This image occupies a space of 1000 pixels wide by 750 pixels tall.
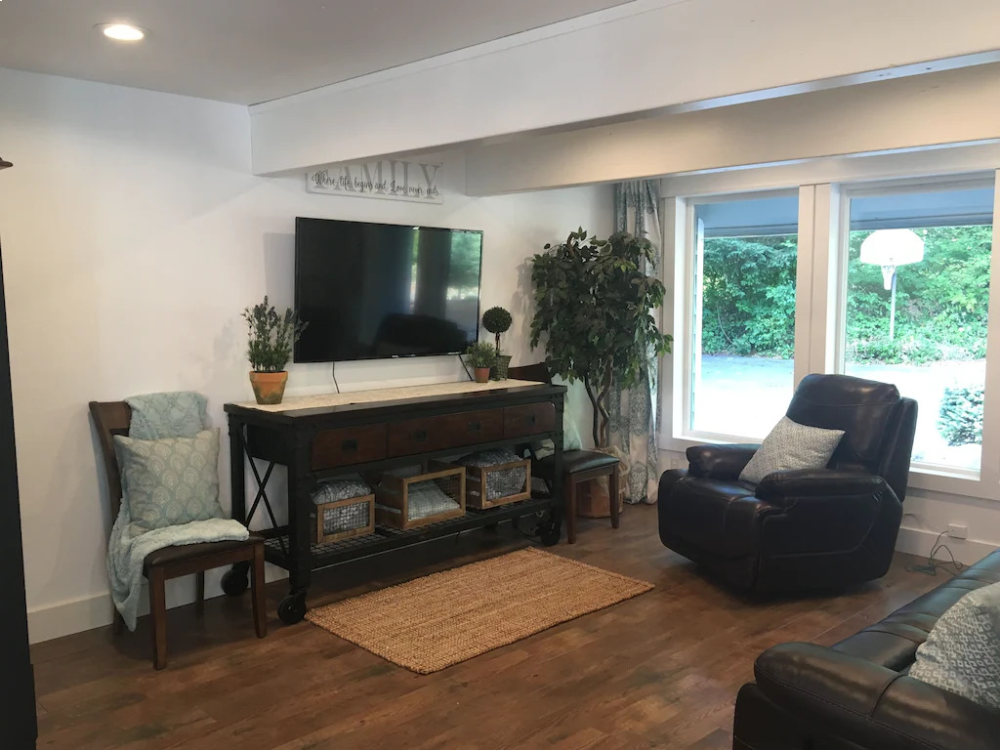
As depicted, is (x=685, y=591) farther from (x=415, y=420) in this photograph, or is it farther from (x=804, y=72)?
(x=804, y=72)

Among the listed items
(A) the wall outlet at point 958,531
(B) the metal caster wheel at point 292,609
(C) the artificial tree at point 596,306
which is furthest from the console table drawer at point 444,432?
(A) the wall outlet at point 958,531

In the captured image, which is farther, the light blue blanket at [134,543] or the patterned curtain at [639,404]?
the patterned curtain at [639,404]

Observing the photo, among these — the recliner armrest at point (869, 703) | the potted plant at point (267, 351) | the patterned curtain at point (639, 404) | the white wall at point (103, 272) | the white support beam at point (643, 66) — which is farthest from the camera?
the patterned curtain at point (639, 404)

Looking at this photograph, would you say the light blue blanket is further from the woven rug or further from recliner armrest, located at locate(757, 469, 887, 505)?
recliner armrest, located at locate(757, 469, 887, 505)

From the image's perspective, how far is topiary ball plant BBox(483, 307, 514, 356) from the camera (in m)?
5.05

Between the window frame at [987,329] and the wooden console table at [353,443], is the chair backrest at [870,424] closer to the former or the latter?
the window frame at [987,329]

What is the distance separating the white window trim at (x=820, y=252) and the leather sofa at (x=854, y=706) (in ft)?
8.40

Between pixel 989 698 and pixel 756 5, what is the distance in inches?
68.8

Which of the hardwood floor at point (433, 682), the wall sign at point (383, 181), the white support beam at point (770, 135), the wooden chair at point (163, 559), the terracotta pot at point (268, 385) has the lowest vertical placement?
the hardwood floor at point (433, 682)

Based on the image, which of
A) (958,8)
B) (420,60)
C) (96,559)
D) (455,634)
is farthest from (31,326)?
(958,8)

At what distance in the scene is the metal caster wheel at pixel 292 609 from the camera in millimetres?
3662

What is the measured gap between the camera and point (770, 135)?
400 centimetres

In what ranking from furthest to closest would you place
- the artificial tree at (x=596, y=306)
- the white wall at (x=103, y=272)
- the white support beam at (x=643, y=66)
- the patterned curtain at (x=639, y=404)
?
the patterned curtain at (x=639, y=404), the artificial tree at (x=596, y=306), the white wall at (x=103, y=272), the white support beam at (x=643, y=66)

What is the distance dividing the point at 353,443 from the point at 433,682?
1.12m
